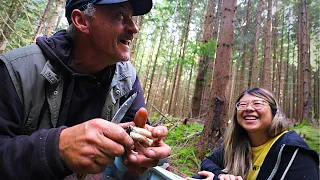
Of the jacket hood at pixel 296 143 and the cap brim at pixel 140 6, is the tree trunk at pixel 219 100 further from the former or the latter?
the cap brim at pixel 140 6

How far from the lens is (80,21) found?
5.72ft

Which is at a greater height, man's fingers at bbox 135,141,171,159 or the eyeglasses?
the eyeglasses

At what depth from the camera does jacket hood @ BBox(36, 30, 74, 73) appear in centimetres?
155

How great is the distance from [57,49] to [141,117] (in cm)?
90

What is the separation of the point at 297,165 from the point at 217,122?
105 inches

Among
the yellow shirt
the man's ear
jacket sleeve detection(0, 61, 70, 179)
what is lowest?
the yellow shirt

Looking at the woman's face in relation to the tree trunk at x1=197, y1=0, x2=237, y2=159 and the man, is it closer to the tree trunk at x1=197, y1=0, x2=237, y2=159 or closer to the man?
the man

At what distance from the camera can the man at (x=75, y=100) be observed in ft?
3.02

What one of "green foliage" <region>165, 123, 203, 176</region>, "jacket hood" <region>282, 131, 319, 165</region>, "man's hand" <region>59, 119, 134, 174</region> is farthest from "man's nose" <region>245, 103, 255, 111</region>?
"man's hand" <region>59, 119, 134, 174</region>

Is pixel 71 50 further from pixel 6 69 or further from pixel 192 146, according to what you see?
pixel 192 146

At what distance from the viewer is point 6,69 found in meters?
1.33

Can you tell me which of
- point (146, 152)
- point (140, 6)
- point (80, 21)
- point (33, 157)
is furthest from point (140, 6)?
point (33, 157)

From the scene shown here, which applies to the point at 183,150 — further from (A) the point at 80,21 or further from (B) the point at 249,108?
(A) the point at 80,21

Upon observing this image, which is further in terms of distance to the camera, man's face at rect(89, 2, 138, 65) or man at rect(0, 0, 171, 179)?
man's face at rect(89, 2, 138, 65)
